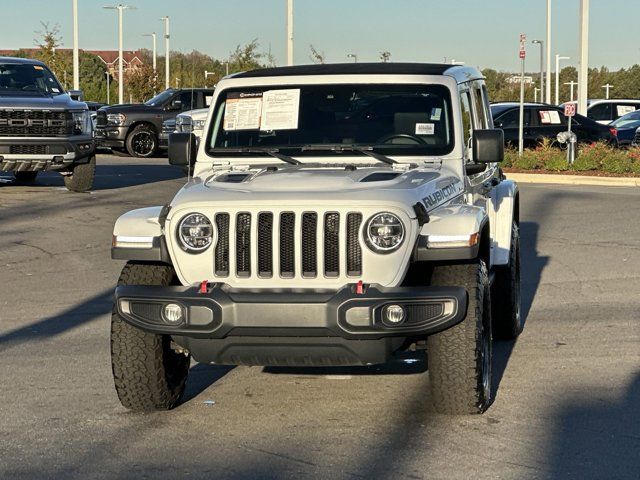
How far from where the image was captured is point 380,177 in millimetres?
7016

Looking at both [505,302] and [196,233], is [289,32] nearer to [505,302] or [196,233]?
[505,302]

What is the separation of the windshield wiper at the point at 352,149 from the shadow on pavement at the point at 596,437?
→ 1743 millimetres

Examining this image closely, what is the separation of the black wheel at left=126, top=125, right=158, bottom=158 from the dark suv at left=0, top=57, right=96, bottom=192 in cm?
957

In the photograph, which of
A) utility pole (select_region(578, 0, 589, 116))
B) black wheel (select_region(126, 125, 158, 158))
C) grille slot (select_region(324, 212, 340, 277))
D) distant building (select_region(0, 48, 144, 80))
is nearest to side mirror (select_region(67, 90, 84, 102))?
black wheel (select_region(126, 125, 158, 158))

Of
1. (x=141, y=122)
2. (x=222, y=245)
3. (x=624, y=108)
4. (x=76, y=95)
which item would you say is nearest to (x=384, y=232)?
(x=222, y=245)

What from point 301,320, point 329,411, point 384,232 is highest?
point 384,232

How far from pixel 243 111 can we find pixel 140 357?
6.46 ft

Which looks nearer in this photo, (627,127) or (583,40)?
(583,40)

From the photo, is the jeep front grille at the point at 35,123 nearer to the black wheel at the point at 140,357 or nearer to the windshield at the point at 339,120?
the windshield at the point at 339,120

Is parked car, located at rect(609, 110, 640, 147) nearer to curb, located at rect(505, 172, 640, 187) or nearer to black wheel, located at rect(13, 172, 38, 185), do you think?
curb, located at rect(505, 172, 640, 187)

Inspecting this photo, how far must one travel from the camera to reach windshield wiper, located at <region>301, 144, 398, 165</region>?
7.60m

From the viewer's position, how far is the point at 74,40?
43688mm

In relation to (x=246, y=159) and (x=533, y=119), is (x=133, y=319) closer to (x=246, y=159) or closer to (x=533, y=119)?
(x=246, y=159)

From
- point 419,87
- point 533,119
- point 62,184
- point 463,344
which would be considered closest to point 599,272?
point 419,87
